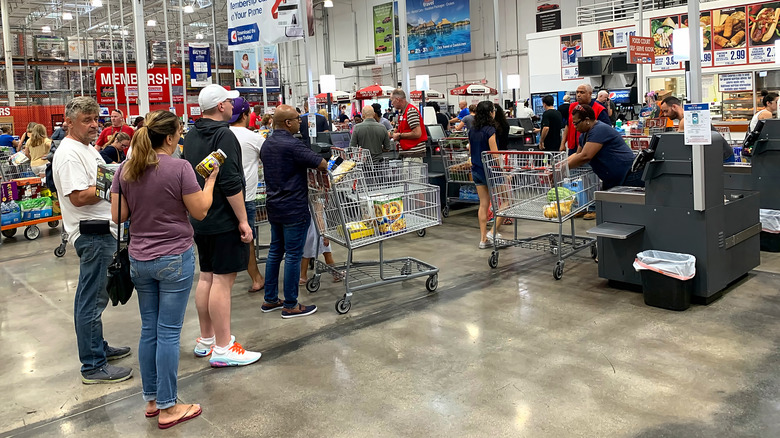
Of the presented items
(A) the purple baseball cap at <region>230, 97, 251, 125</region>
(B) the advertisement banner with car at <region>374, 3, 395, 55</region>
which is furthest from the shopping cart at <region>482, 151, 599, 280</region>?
(B) the advertisement banner with car at <region>374, 3, 395, 55</region>

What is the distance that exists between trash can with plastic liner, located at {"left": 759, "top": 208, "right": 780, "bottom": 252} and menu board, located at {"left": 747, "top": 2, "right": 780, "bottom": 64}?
35.4ft

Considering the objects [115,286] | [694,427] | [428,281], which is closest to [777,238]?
[428,281]

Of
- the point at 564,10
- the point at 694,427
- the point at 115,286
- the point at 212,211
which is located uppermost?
the point at 564,10

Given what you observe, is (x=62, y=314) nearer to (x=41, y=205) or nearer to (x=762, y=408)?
(x=41, y=205)

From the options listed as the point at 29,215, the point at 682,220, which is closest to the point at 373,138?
the point at 682,220

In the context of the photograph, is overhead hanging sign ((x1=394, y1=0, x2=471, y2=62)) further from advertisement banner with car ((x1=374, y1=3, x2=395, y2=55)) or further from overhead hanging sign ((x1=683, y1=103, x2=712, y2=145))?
overhead hanging sign ((x1=683, y1=103, x2=712, y2=145))

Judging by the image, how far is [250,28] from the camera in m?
7.81

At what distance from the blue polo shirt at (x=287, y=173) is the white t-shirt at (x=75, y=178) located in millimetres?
1302

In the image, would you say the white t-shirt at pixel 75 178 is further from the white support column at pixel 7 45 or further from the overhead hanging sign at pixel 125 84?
the white support column at pixel 7 45

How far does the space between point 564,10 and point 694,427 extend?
75.3ft

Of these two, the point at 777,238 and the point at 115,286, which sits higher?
the point at 115,286

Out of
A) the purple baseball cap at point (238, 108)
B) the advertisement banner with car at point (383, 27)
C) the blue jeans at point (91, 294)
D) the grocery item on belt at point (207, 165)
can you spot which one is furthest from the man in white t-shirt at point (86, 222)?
the advertisement banner with car at point (383, 27)

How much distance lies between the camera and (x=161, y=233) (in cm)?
308

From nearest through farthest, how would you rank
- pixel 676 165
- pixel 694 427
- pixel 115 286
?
pixel 694 427 < pixel 115 286 < pixel 676 165
